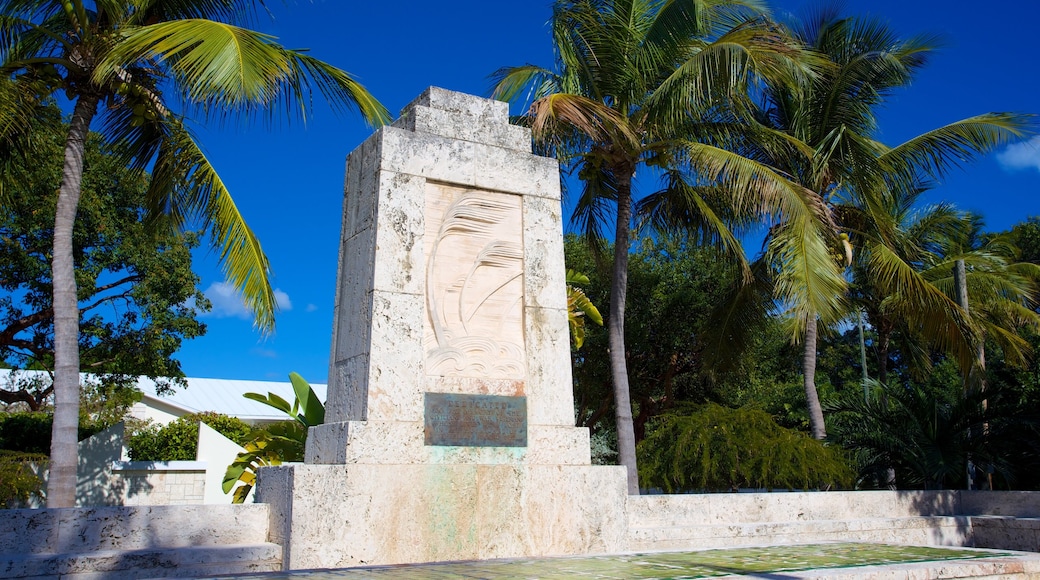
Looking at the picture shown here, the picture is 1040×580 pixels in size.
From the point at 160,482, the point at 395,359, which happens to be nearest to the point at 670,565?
the point at 395,359

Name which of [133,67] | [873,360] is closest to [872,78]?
[133,67]

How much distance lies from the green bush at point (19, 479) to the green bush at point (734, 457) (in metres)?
11.8

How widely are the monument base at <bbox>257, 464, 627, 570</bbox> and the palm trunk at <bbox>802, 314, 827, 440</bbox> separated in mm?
8929

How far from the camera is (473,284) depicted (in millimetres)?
8109

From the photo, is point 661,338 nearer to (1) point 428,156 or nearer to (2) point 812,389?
(2) point 812,389

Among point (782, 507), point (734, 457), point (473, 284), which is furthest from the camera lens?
point (734, 457)

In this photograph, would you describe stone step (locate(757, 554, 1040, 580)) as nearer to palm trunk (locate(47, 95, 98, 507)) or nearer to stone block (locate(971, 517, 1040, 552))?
stone block (locate(971, 517, 1040, 552))

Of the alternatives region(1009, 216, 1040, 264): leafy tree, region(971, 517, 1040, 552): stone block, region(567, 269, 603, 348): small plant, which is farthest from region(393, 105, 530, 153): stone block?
Answer: region(1009, 216, 1040, 264): leafy tree

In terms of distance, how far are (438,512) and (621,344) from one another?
769 centimetres

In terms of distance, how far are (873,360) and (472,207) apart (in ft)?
116

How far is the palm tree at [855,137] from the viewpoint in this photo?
52.4 ft

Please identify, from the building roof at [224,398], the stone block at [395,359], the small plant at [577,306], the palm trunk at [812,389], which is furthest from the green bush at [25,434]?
the palm trunk at [812,389]

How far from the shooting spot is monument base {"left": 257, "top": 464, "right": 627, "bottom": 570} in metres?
6.79

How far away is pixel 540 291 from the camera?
8414 millimetres
